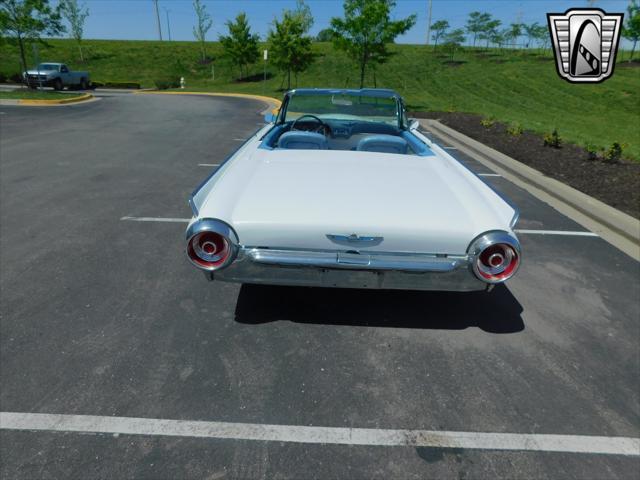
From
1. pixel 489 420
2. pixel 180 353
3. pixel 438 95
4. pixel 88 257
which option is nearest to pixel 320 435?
pixel 489 420

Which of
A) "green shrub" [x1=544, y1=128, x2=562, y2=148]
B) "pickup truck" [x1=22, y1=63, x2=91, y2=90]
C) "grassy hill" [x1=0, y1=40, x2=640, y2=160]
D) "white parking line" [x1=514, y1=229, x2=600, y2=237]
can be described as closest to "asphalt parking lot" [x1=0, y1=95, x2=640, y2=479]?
"white parking line" [x1=514, y1=229, x2=600, y2=237]

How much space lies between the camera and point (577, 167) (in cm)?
767

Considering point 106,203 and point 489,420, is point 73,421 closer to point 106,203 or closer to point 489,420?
point 489,420

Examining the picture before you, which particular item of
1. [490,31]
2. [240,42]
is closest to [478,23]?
[490,31]

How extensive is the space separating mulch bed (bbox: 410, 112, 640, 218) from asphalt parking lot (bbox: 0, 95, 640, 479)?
207 cm

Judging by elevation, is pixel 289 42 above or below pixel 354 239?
above

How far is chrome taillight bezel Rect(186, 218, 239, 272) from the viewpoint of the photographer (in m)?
2.49

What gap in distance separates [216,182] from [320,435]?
1.87 metres

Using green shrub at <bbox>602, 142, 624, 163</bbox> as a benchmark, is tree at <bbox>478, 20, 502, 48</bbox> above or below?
above

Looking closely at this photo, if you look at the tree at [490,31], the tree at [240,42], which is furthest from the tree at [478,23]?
the tree at [240,42]

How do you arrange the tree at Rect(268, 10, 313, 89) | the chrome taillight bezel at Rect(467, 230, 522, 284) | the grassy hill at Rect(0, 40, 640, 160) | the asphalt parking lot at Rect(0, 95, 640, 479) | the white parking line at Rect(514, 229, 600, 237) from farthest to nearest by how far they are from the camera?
the tree at Rect(268, 10, 313, 89) < the grassy hill at Rect(0, 40, 640, 160) < the white parking line at Rect(514, 229, 600, 237) < the chrome taillight bezel at Rect(467, 230, 522, 284) < the asphalt parking lot at Rect(0, 95, 640, 479)

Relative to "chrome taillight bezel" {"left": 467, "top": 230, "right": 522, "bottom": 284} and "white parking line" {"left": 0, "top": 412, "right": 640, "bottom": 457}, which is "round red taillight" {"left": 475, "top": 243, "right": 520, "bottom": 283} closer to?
"chrome taillight bezel" {"left": 467, "top": 230, "right": 522, "bottom": 284}

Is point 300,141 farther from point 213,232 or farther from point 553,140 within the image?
point 553,140

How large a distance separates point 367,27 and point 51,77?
64.6 feet
